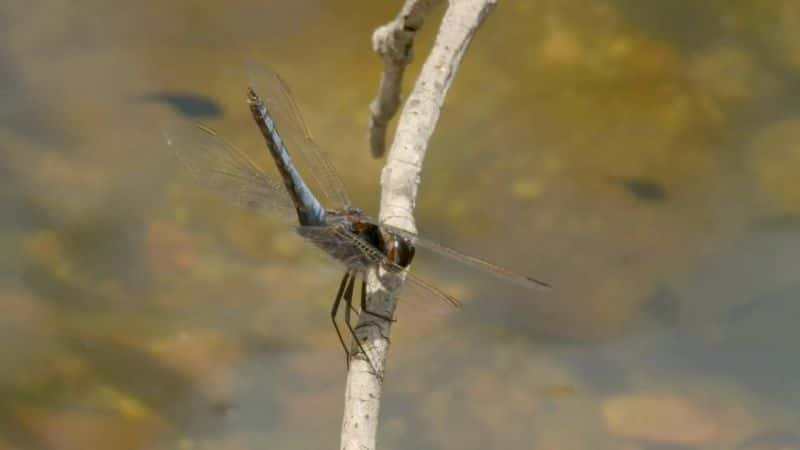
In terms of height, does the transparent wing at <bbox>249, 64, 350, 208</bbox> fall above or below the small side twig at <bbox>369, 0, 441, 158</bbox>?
below

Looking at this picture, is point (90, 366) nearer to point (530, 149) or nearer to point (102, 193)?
point (102, 193)

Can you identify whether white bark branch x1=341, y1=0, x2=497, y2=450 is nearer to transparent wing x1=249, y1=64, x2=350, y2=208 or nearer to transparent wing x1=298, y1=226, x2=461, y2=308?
transparent wing x1=298, y1=226, x2=461, y2=308

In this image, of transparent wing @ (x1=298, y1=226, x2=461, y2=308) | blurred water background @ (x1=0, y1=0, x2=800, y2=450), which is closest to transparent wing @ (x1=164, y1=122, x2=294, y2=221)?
transparent wing @ (x1=298, y1=226, x2=461, y2=308)

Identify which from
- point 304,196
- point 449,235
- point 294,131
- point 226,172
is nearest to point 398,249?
point 304,196

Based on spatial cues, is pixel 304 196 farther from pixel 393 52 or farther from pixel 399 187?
pixel 393 52

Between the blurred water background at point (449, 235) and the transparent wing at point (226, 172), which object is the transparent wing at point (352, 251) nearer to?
the transparent wing at point (226, 172)

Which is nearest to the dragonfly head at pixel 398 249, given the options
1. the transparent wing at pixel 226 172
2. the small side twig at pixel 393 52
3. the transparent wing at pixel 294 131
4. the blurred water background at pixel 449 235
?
the transparent wing at pixel 226 172
